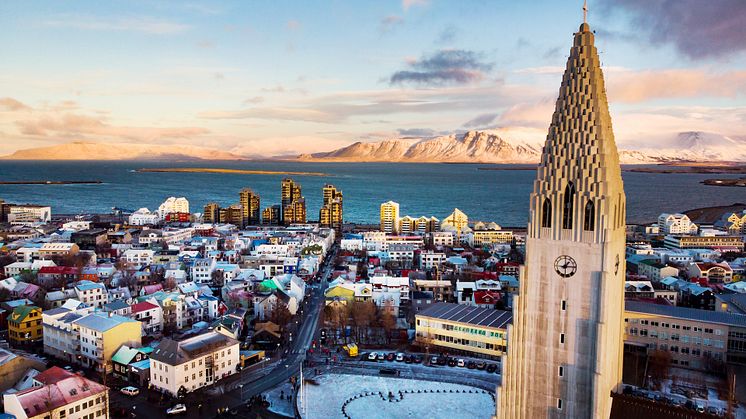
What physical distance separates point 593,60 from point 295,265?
49.3m

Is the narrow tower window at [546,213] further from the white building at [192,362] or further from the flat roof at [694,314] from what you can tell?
the flat roof at [694,314]

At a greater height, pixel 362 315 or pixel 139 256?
pixel 139 256

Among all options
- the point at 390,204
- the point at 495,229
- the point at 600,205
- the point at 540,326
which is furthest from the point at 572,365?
the point at 390,204

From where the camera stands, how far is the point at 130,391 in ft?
95.1

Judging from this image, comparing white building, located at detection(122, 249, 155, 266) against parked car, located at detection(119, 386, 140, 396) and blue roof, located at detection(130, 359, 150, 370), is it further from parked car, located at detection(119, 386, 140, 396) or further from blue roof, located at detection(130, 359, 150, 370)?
parked car, located at detection(119, 386, 140, 396)

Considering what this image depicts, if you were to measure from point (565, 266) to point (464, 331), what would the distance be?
2374 cm

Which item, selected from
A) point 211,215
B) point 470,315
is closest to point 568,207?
point 470,315

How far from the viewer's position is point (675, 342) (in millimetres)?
34469

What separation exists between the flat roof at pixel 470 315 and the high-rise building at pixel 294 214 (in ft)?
231

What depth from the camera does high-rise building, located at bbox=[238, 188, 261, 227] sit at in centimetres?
10750

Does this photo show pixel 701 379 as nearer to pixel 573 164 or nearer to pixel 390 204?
pixel 573 164

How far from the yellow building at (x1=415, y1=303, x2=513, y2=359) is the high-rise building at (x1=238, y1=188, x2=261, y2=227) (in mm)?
74517

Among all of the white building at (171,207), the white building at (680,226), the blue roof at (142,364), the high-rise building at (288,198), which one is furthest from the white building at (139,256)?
the white building at (680,226)

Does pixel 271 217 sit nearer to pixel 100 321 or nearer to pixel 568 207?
pixel 100 321
